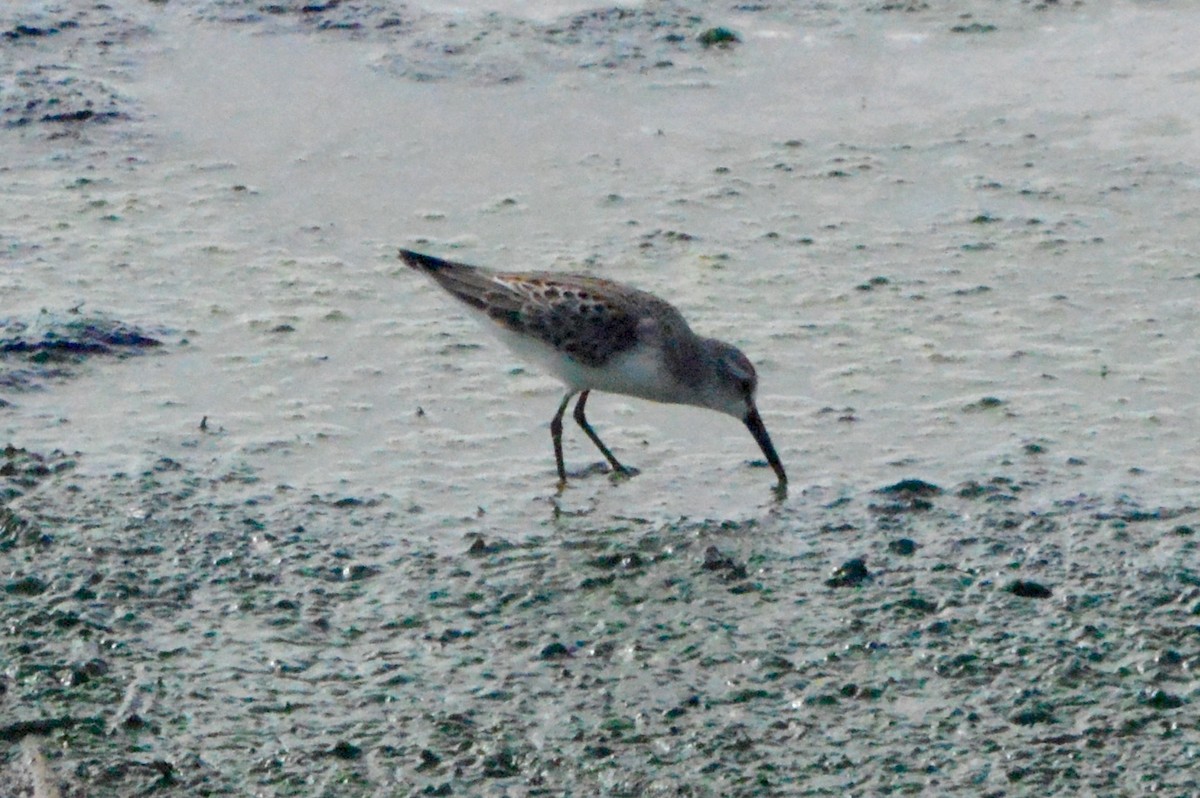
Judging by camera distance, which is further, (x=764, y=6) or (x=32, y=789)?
(x=764, y=6)

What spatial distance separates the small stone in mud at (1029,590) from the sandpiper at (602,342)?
129 cm

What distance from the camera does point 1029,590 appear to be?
19.1 feet

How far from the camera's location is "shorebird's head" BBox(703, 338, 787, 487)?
22.9 feet

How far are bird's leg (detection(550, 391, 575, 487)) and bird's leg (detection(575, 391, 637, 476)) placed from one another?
0.20ft

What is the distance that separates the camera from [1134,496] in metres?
6.51

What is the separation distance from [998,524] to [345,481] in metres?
2.24

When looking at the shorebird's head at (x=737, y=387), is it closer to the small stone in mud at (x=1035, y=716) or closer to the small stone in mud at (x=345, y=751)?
the small stone in mud at (x=1035, y=716)

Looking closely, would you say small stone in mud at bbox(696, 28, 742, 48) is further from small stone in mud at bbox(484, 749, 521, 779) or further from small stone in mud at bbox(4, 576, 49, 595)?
small stone in mud at bbox(484, 749, 521, 779)

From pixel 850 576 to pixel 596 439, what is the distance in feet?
4.86

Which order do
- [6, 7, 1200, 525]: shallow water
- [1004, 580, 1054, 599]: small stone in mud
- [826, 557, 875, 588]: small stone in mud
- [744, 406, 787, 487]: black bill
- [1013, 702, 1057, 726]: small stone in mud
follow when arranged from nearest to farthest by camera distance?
[1013, 702, 1057, 726]: small stone in mud
[1004, 580, 1054, 599]: small stone in mud
[826, 557, 875, 588]: small stone in mud
[744, 406, 787, 487]: black bill
[6, 7, 1200, 525]: shallow water

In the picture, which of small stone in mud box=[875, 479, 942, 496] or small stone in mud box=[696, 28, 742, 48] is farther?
small stone in mud box=[696, 28, 742, 48]

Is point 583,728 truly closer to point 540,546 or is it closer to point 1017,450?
point 540,546

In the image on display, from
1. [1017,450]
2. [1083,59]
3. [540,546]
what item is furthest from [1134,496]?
[1083,59]

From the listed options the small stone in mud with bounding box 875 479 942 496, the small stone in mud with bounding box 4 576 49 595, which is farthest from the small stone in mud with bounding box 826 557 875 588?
the small stone in mud with bounding box 4 576 49 595
